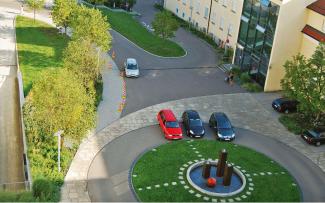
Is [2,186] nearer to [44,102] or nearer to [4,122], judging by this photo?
[44,102]

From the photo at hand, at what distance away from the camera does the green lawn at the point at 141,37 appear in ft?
204

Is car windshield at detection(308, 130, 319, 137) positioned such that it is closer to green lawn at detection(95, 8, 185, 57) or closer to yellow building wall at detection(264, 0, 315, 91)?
yellow building wall at detection(264, 0, 315, 91)

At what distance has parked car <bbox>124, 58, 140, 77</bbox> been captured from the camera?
52594 millimetres

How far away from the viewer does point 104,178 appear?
1359 inches

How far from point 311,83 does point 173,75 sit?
1743 cm

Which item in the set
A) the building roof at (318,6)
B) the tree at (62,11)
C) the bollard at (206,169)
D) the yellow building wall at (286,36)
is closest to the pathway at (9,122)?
the tree at (62,11)

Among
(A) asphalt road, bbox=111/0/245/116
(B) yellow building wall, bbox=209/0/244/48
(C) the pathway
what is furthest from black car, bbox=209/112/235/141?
(B) yellow building wall, bbox=209/0/244/48

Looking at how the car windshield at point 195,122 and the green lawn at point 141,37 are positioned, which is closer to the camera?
the car windshield at point 195,122

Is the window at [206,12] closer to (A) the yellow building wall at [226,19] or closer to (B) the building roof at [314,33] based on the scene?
(A) the yellow building wall at [226,19]

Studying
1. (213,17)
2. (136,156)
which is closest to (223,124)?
(136,156)

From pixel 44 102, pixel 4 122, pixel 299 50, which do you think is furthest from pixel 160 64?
pixel 44 102

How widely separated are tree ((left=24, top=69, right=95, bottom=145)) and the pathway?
2917mm

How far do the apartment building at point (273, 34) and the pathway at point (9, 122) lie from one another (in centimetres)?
2553

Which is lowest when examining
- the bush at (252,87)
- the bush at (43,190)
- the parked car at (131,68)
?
the bush at (252,87)
